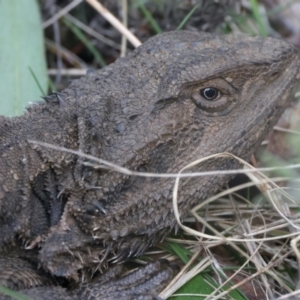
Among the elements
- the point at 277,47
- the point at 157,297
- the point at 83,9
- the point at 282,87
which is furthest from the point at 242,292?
the point at 83,9

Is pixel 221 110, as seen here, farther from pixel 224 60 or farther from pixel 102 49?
pixel 102 49

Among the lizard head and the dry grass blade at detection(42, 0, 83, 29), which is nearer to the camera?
the lizard head

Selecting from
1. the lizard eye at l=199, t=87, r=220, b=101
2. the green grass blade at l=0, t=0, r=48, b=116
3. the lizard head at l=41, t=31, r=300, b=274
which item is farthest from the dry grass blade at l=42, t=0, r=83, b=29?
the lizard eye at l=199, t=87, r=220, b=101

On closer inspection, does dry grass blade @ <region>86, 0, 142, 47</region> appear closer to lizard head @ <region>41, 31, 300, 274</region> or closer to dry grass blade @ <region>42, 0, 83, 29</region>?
dry grass blade @ <region>42, 0, 83, 29</region>

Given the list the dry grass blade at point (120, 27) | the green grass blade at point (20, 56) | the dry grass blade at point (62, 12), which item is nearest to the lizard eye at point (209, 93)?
the green grass blade at point (20, 56)

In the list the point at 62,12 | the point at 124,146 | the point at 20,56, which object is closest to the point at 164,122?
the point at 124,146

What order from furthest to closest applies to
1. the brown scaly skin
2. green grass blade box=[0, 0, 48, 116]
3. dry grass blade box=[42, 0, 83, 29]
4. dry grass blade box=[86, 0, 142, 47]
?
dry grass blade box=[42, 0, 83, 29]
dry grass blade box=[86, 0, 142, 47]
green grass blade box=[0, 0, 48, 116]
the brown scaly skin

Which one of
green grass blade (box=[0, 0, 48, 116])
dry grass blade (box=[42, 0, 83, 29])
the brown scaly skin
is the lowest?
the brown scaly skin

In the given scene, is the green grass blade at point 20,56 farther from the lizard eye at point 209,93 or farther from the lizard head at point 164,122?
the lizard eye at point 209,93
